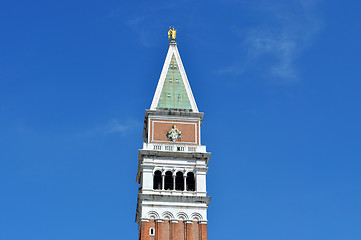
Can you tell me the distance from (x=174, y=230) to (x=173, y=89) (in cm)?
1931

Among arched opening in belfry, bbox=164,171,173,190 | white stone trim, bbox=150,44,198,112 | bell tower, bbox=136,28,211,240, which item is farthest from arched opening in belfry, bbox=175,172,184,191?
white stone trim, bbox=150,44,198,112

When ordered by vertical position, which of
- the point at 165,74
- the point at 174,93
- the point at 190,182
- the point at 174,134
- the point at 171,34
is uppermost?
the point at 171,34

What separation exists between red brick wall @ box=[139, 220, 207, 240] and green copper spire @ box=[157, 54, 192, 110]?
15.6 m

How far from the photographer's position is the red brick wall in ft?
286

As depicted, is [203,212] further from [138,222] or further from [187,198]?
[138,222]

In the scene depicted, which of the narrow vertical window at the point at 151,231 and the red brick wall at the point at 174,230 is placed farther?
the narrow vertical window at the point at 151,231

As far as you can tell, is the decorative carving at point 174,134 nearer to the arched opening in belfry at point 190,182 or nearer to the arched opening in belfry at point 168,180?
the arched opening in belfry at point 168,180

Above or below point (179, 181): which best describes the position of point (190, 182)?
below

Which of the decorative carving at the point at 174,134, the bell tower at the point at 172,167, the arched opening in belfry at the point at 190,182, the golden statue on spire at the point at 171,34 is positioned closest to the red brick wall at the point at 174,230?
the bell tower at the point at 172,167

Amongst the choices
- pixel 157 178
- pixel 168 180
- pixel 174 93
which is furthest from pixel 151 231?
pixel 174 93

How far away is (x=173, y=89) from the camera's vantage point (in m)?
97.8

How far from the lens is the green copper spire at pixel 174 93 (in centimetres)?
9625

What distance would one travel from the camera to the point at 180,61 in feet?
332

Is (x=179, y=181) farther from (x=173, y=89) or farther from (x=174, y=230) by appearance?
(x=173, y=89)
